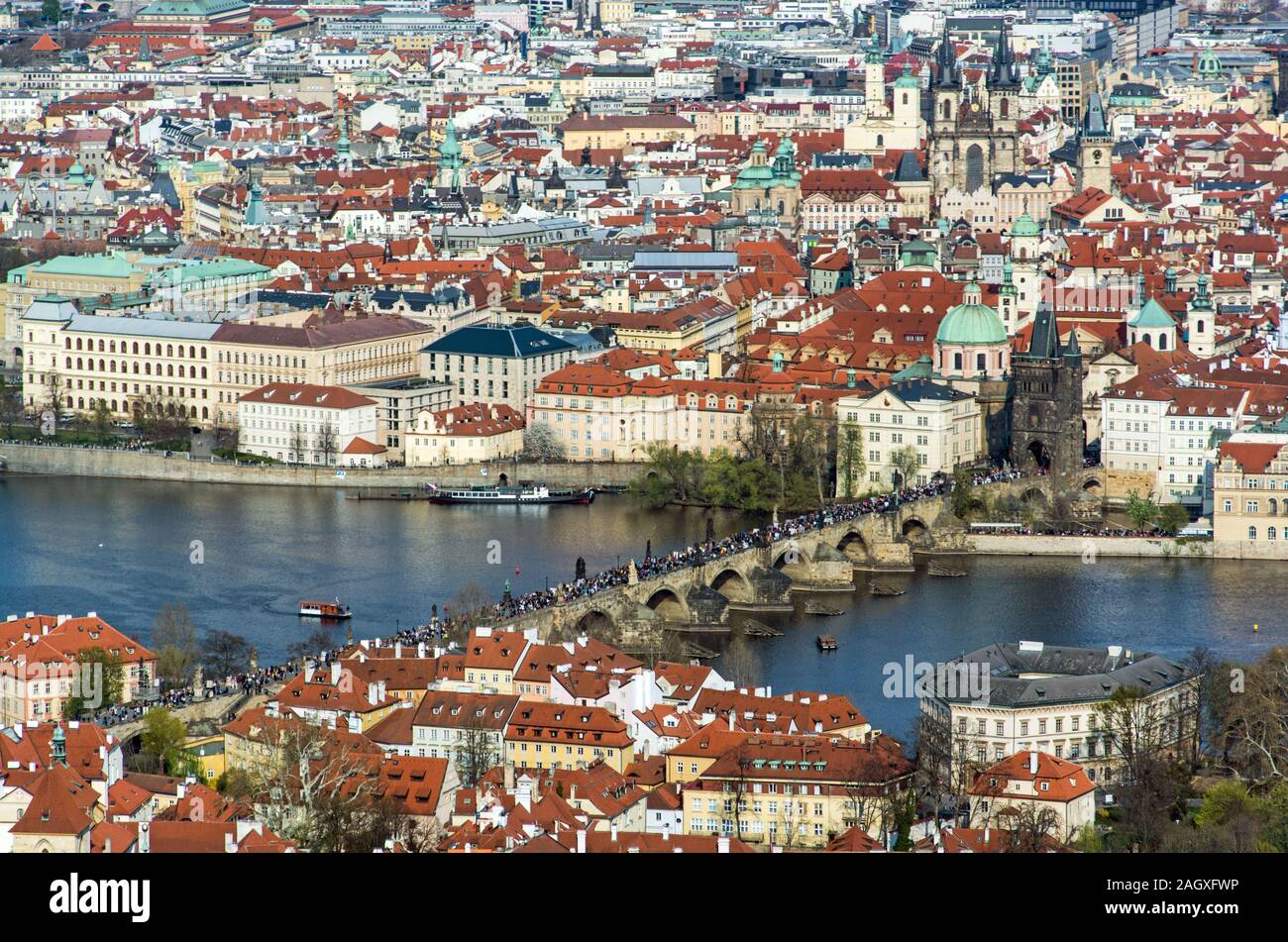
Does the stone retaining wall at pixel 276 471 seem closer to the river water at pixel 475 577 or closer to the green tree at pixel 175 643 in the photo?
the river water at pixel 475 577

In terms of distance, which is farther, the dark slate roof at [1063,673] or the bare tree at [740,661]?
the bare tree at [740,661]

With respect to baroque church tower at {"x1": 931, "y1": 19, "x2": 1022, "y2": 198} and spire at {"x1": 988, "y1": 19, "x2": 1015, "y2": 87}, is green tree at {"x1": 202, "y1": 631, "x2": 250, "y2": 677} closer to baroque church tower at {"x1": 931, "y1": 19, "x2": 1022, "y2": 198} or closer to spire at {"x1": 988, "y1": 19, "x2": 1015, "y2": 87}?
baroque church tower at {"x1": 931, "y1": 19, "x2": 1022, "y2": 198}

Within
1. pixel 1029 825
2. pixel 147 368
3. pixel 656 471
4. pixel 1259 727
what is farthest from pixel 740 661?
pixel 147 368

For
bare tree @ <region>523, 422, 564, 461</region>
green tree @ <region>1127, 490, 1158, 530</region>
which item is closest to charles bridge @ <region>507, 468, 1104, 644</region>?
green tree @ <region>1127, 490, 1158, 530</region>

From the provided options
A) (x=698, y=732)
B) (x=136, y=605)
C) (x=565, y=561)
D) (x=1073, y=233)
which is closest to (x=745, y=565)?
(x=565, y=561)

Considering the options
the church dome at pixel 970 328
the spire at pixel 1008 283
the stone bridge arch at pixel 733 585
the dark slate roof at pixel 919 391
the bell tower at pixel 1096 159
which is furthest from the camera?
the bell tower at pixel 1096 159

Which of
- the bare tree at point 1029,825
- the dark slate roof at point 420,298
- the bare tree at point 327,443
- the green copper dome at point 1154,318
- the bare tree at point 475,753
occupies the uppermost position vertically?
the bare tree at point 1029,825

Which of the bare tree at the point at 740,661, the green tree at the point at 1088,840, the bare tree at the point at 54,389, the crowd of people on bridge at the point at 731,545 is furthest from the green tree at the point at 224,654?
the bare tree at the point at 54,389
